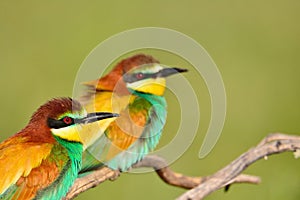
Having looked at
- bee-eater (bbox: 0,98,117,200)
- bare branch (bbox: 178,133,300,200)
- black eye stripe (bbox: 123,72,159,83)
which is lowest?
bare branch (bbox: 178,133,300,200)

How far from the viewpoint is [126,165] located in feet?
7.16

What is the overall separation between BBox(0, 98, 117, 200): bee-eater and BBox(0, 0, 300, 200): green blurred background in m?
1.04

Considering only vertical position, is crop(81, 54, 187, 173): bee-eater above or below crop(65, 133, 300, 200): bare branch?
above

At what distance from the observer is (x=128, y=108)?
7.35 ft

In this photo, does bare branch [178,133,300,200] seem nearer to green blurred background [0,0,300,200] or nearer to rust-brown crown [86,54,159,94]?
rust-brown crown [86,54,159,94]

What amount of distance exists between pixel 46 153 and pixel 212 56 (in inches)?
74.3

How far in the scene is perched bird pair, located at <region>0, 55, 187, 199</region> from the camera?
1735mm

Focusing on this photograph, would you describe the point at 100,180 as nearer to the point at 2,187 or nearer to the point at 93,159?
the point at 93,159

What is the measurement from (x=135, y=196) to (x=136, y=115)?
27.1 inches

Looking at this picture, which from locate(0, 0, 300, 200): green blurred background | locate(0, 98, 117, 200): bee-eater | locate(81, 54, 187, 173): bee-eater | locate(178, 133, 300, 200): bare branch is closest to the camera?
locate(0, 98, 117, 200): bee-eater

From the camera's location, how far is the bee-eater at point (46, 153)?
1.72 m

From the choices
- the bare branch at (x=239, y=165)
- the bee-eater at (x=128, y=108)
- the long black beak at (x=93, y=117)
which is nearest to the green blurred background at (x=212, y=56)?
the bee-eater at (x=128, y=108)

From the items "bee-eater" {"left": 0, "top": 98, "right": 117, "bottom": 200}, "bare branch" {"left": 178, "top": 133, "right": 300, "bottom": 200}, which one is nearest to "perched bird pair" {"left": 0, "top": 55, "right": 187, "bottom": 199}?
"bee-eater" {"left": 0, "top": 98, "right": 117, "bottom": 200}

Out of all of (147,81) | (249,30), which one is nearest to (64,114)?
(147,81)
